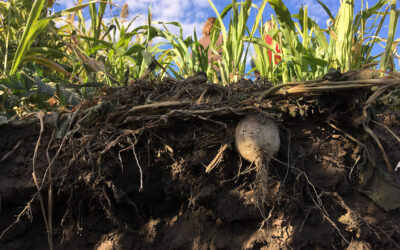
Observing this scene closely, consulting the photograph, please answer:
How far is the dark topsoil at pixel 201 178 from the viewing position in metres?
1.01

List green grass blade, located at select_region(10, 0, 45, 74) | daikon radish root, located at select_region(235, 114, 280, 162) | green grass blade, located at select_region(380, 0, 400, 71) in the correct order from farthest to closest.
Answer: green grass blade, located at select_region(10, 0, 45, 74) → green grass blade, located at select_region(380, 0, 400, 71) → daikon radish root, located at select_region(235, 114, 280, 162)

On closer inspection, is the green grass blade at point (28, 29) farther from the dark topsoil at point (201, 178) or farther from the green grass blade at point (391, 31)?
the green grass blade at point (391, 31)

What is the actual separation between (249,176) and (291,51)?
95 centimetres

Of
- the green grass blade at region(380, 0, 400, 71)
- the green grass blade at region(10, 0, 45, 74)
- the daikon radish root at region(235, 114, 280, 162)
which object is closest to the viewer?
the daikon radish root at region(235, 114, 280, 162)

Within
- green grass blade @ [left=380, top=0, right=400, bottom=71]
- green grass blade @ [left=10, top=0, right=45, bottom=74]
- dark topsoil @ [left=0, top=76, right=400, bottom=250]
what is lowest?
dark topsoil @ [left=0, top=76, right=400, bottom=250]

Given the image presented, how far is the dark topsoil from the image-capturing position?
1.01m

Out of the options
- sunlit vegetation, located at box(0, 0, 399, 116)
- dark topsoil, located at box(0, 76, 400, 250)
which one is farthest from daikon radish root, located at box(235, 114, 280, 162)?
sunlit vegetation, located at box(0, 0, 399, 116)

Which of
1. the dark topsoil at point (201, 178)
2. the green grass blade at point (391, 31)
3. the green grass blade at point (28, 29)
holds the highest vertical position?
the green grass blade at point (28, 29)

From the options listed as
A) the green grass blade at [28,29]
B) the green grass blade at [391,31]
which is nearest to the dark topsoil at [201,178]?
the green grass blade at [391,31]

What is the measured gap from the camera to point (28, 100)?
59.5 inches

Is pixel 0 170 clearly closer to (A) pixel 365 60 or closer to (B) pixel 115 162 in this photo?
(B) pixel 115 162

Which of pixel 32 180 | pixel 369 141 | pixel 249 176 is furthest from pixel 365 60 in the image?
pixel 32 180

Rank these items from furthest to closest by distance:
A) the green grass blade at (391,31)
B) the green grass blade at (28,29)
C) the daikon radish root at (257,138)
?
the green grass blade at (28,29)
the green grass blade at (391,31)
the daikon radish root at (257,138)

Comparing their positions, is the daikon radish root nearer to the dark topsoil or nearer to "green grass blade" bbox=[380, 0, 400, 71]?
the dark topsoil
